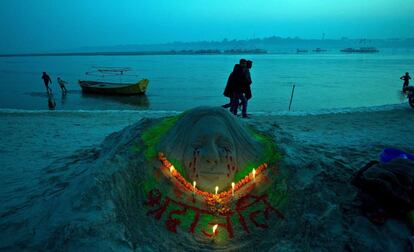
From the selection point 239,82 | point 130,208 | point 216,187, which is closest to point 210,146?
point 216,187

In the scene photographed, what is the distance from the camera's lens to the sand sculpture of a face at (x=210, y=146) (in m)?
3.89

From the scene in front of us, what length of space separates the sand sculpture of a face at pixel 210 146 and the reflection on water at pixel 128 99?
1584cm

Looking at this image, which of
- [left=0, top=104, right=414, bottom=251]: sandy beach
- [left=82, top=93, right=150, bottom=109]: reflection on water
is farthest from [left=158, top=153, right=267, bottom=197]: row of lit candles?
[left=82, top=93, right=150, bottom=109]: reflection on water

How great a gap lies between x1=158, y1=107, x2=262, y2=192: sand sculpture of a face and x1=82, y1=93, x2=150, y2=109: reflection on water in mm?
15842

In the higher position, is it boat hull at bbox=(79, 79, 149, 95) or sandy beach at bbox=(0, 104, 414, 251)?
sandy beach at bbox=(0, 104, 414, 251)

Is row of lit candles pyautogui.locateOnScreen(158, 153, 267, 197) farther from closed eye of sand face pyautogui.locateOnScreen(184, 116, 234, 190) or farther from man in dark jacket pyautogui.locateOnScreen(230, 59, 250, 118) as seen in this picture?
man in dark jacket pyautogui.locateOnScreen(230, 59, 250, 118)

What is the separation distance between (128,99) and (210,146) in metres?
19.7

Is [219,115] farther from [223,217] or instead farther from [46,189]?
[46,189]

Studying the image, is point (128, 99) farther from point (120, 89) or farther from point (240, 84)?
point (240, 84)

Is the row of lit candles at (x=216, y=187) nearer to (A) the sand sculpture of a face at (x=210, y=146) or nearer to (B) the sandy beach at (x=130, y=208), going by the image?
(A) the sand sculpture of a face at (x=210, y=146)

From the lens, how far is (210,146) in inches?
155

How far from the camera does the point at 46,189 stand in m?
4.50

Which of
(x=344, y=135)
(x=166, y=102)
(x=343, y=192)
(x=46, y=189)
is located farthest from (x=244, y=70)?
(x=166, y=102)

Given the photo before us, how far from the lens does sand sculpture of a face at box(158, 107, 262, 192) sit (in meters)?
3.89
